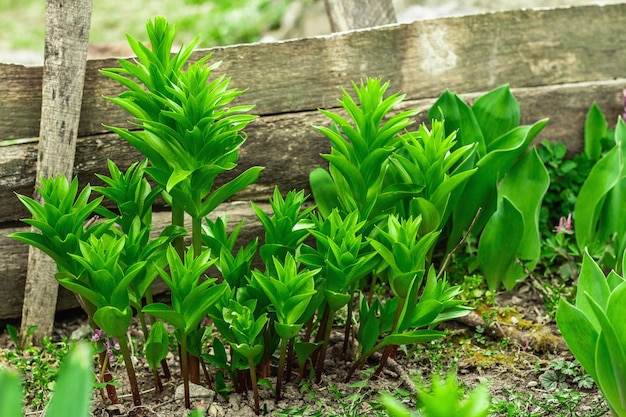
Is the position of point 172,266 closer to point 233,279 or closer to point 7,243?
point 233,279

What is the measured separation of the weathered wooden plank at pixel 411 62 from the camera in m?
2.55

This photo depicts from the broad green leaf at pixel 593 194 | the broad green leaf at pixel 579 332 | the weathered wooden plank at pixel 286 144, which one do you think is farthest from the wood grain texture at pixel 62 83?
the broad green leaf at pixel 593 194

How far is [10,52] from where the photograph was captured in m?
5.60

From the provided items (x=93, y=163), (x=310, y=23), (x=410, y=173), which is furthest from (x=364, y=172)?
(x=310, y=23)

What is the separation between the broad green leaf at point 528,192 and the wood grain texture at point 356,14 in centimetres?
93

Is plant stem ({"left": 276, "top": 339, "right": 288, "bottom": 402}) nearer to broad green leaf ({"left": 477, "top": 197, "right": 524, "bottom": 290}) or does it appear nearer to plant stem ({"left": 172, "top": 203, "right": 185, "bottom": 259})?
plant stem ({"left": 172, "top": 203, "right": 185, "bottom": 259})

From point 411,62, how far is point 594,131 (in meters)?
0.82

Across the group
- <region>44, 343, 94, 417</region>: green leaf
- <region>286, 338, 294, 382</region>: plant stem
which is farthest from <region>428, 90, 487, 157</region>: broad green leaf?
<region>44, 343, 94, 417</region>: green leaf

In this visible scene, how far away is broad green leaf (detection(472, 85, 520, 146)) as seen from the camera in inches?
107

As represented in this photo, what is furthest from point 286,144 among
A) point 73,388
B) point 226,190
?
point 73,388

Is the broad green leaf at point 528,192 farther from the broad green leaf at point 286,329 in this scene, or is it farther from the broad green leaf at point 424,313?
the broad green leaf at point 286,329

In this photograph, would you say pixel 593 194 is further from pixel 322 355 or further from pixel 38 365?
pixel 38 365

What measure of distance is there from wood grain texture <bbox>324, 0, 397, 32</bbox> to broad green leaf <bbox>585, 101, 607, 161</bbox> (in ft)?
3.12

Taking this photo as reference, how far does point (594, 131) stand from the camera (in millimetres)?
3049
